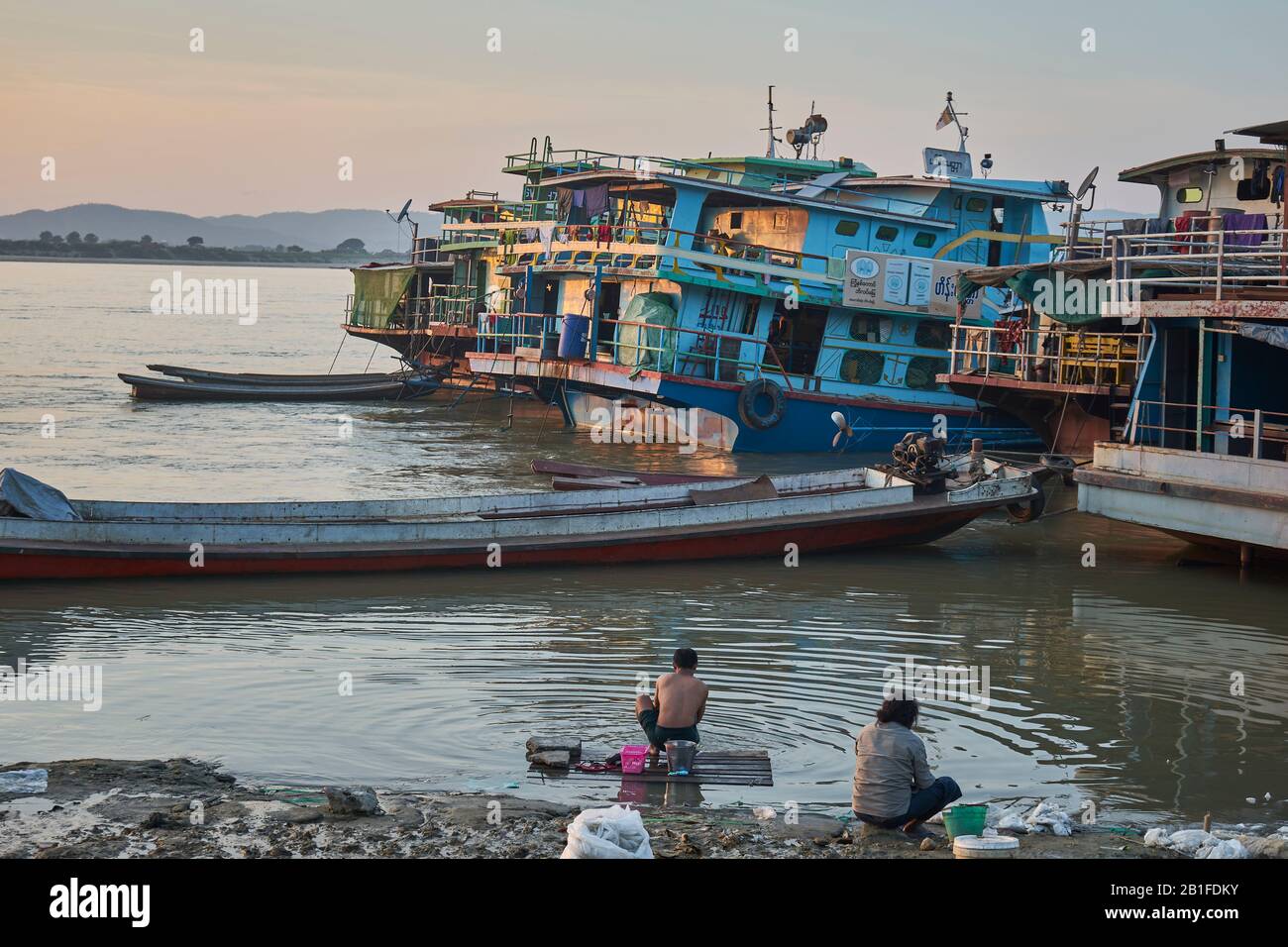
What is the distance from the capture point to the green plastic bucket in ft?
25.5

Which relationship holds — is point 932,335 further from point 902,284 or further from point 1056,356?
point 1056,356

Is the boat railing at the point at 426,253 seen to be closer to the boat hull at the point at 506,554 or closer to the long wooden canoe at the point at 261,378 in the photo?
the long wooden canoe at the point at 261,378

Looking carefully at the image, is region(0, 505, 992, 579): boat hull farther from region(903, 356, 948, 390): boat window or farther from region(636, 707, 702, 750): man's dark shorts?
region(903, 356, 948, 390): boat window

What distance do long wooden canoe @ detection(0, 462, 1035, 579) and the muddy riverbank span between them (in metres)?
6.86

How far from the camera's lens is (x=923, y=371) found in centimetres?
2892

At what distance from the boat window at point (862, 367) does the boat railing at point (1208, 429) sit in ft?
32.3

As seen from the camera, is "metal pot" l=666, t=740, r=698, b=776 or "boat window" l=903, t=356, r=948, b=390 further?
"boat window" l=903, t=356, r=948, b=390

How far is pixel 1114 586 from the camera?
16609mm

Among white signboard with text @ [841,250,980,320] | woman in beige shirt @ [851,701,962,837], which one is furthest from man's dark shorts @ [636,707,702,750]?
white signboard with text @ [841,250,980,320]

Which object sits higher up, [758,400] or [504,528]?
[758,400]

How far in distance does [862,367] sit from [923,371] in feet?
4.76

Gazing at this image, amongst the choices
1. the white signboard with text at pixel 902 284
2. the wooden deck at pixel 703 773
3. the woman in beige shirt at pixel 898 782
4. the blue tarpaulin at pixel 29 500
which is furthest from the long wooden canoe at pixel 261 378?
the woman in beige shirt at pixel 898 782

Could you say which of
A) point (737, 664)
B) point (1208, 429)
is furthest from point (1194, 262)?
point (737, 664)
